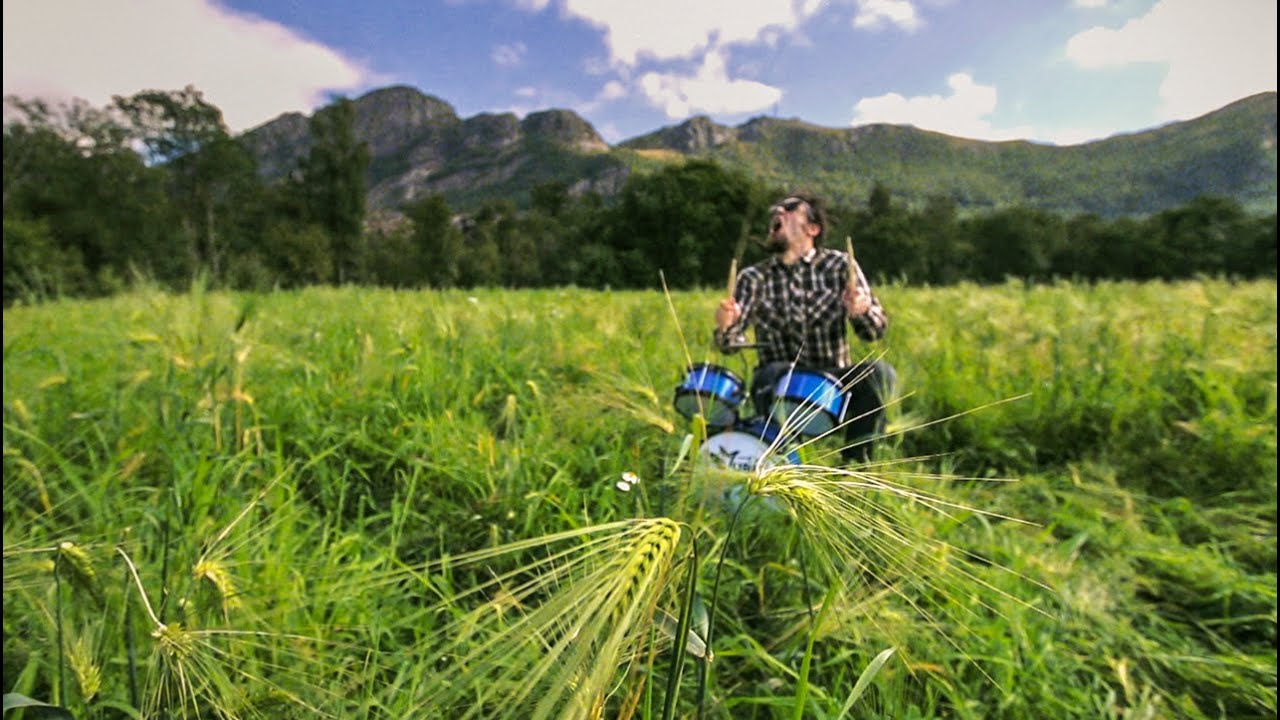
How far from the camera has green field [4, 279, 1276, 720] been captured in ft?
1.84

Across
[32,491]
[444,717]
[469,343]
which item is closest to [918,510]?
[444,717]

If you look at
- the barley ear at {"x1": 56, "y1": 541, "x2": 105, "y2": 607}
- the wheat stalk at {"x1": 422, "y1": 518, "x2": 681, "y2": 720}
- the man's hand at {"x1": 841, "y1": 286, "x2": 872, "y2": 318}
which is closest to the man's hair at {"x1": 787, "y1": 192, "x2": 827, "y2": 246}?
the man's hand at {"x1": 841, "y1": 286, "x2": 872, "y2": 318}

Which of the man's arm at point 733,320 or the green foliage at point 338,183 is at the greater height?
the green foliage at point 338,183

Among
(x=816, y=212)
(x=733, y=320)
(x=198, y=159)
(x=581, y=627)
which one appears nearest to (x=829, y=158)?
(x=816, y=212)

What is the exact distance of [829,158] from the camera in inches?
209

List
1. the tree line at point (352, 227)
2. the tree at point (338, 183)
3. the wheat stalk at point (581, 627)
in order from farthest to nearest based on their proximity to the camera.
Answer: the tree at point (338, 183)
the tree line at point (352, 227)
the wheat stalk at point (581, 627)

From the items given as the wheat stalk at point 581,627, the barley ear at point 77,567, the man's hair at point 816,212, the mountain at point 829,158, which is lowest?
the barley ear at point 77,567

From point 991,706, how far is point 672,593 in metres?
1.33

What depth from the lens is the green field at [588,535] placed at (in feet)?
1.84

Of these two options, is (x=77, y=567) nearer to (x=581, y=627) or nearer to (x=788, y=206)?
(x=581, y=627)

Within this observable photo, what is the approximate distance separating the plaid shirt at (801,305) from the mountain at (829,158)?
425 mm

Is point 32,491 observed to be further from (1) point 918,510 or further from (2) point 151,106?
(2) point 151,106

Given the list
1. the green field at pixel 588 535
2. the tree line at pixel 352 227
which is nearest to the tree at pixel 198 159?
the tree line at pixel 352 227

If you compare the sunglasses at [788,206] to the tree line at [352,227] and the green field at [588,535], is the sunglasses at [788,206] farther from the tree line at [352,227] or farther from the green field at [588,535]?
the tree line at [352,227]
